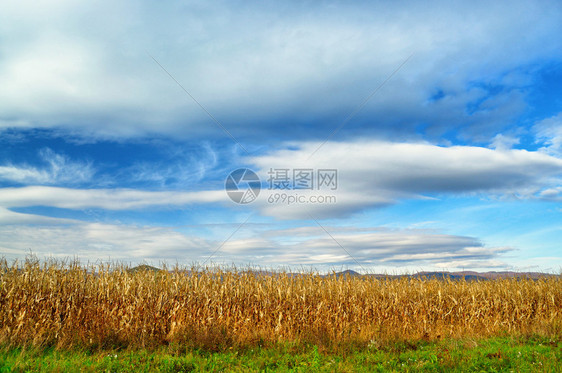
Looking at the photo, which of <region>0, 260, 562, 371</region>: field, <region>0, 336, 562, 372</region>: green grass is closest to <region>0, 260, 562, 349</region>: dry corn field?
<region>0, 260, 562, 371</region>: field

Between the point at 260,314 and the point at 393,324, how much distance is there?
24.8 feet

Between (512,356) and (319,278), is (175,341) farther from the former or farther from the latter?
(512,356)

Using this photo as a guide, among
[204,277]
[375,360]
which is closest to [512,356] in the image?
[375,360]

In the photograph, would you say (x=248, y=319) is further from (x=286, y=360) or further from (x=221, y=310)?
(x=286, y=360)

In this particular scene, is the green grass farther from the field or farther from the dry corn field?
the dry corn field

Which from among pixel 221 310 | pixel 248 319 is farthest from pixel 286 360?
pixel 221 310

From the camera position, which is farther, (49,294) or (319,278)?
(319,278)

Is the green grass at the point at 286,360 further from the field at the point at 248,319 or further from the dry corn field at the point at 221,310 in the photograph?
the dry corn field at the point at 221,310

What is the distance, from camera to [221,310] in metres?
17.4

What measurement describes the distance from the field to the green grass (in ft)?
0.32

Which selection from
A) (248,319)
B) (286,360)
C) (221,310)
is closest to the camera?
(286,360)

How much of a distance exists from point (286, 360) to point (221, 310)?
244 inches

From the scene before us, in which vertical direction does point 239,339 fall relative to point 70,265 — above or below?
below

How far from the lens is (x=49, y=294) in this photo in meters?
16.3
